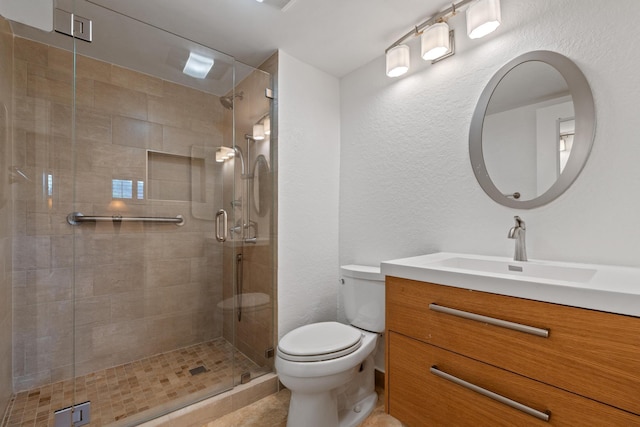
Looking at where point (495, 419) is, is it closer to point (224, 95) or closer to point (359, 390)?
point (359, 390)

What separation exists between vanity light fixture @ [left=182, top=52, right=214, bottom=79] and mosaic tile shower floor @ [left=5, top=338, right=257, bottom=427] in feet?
5.79

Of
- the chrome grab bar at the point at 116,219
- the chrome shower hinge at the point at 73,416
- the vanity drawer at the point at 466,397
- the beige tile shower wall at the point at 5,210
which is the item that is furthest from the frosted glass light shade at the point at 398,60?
the chrome shower hinge at the point at 73,416

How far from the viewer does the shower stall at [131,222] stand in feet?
5.23

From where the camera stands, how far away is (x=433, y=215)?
1597 millimetres

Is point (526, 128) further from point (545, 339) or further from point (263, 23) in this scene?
point (263, 23)

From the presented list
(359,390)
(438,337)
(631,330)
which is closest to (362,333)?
(359,390)

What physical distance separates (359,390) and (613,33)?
2004mm

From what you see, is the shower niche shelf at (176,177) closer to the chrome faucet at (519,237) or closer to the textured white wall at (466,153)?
the textured white wall at (466,153)

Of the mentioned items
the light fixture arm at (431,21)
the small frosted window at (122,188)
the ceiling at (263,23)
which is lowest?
the small frosted window at (122,188)

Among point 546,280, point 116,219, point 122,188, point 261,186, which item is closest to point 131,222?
point 116,219

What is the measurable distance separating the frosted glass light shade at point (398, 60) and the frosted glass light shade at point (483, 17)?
1.18ft

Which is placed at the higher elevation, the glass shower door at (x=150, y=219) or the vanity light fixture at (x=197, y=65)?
the vanity light fixture at (x=197, y=65)

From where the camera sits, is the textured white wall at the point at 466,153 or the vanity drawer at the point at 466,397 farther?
the textured white wall at the point at 466,153

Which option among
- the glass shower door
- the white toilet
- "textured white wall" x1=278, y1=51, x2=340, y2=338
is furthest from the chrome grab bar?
the white toilet
